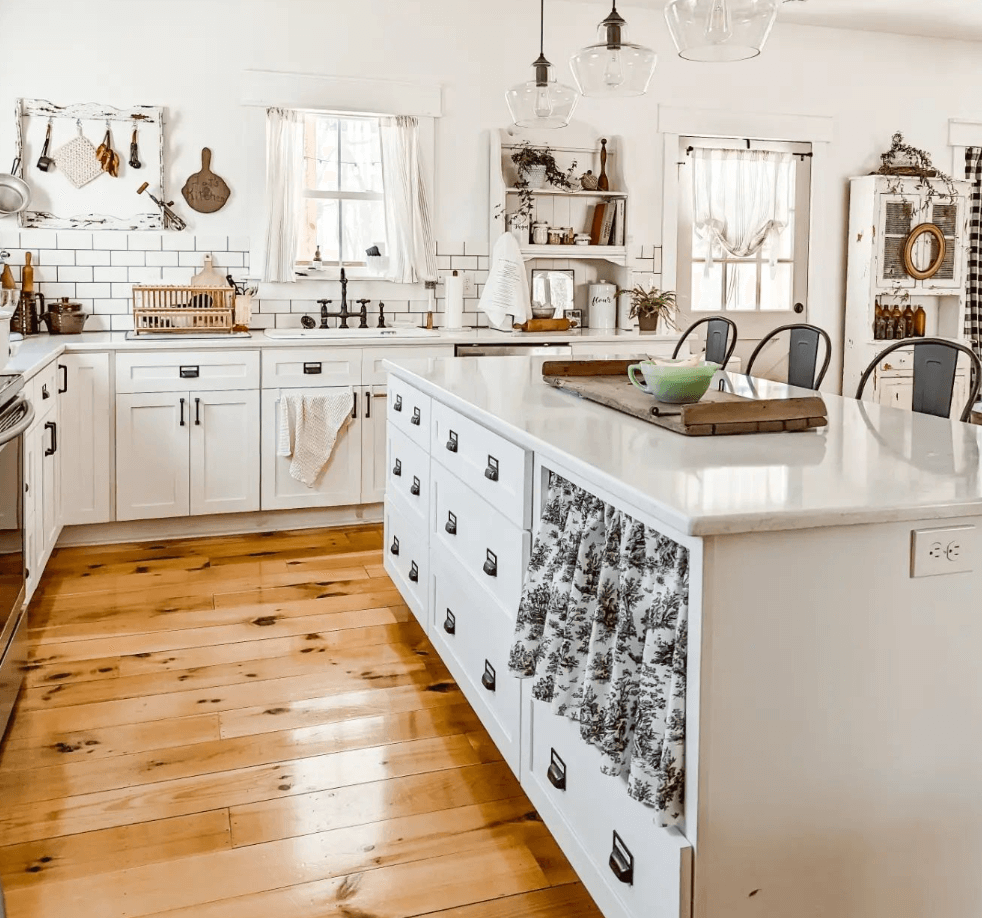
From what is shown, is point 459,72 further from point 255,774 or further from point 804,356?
point 255,774

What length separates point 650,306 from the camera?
5.63 m

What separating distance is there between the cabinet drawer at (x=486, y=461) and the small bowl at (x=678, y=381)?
40cm

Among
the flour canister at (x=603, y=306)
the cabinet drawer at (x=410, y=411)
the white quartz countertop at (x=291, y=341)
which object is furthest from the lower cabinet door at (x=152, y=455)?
the flour canister at (x=603, y=306)

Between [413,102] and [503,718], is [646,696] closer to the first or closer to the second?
[503,718]

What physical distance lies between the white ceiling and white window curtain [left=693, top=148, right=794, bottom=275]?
0.81m

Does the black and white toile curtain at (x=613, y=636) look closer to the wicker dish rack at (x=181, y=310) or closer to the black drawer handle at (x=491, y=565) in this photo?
the black drawer handle at (x=491, y=565)

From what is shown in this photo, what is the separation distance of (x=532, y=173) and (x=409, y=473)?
2681 mm

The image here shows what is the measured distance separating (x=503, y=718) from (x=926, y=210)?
5.18m

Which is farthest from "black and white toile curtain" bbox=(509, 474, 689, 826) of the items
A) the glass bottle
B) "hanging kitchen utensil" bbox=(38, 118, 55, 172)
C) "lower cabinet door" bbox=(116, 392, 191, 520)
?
the glass bottle

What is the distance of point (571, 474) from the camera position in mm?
1863

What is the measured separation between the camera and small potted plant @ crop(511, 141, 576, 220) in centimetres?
545

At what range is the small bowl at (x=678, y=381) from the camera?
2.34 meters

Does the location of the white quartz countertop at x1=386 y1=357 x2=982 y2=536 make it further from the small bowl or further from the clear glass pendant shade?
the clear glass pendant shade

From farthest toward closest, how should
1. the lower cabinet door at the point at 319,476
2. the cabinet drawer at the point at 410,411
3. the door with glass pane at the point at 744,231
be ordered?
the door with glass pane at the point at 744,231
the lower cabinet door at the point at 319,476
the cabinet drawer at the point at 410,411
